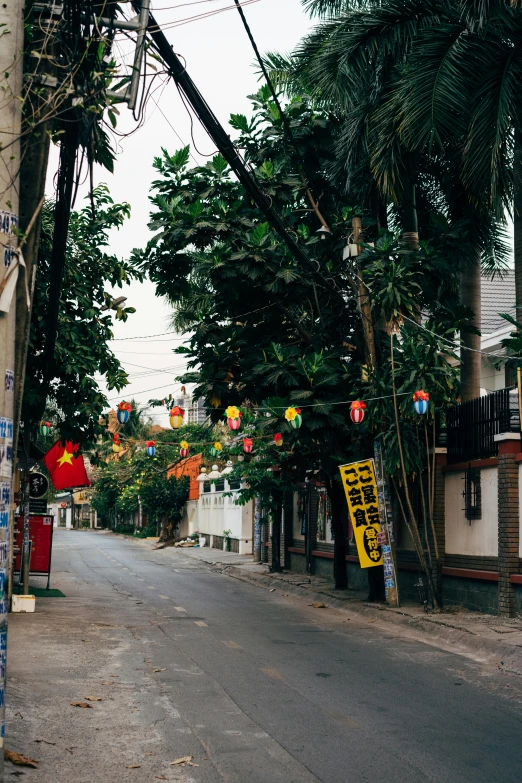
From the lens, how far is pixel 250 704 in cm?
934

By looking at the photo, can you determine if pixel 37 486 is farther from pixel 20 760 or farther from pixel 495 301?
pixel 495 301

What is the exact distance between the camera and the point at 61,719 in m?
8.69

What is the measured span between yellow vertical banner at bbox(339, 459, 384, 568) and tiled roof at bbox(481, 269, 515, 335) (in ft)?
34.9

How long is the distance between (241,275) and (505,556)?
6.88 meters

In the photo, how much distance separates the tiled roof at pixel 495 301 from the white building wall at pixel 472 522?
10.0 m

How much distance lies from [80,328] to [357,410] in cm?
522

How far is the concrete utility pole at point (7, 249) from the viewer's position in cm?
579

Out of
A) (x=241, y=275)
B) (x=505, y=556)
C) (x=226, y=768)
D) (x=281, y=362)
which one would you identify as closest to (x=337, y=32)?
(x=241, y=275)

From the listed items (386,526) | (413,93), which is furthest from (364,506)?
(413,93)

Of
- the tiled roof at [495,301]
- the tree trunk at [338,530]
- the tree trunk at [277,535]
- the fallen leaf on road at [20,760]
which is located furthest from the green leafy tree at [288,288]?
the fallen leaf on road at [20,760]

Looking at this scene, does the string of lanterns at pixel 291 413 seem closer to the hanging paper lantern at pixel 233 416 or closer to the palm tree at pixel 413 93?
the hanging paper lantern at pixel 233 416

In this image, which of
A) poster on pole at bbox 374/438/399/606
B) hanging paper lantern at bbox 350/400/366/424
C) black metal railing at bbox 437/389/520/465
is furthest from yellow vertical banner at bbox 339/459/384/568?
black metal railing at bbox 437/389/520/465

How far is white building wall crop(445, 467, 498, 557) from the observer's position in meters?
17.1

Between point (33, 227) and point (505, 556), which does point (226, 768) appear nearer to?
point (33, 227)
